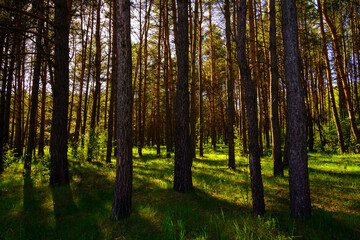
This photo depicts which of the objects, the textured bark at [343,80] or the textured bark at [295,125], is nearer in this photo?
the textured bark at [295,125]

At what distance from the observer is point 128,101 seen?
13.5ft

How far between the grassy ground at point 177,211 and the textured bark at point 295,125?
1.15 ft

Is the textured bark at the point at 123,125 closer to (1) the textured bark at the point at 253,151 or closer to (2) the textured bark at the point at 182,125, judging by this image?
(2) the textured bark at the point at 182,125

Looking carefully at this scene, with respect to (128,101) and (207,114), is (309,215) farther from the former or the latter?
(207,114)

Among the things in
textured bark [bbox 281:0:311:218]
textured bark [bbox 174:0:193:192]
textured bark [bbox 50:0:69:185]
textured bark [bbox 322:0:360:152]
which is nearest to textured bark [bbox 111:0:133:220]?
textured bark [bbox 174:0:193:192]

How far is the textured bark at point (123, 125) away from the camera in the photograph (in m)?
4.04

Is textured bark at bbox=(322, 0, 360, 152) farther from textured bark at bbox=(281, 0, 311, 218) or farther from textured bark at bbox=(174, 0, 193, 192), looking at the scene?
textured bark at bbox=(174, 0, 193, 192)

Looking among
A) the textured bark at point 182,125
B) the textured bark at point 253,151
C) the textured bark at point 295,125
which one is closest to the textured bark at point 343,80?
the textured bark at point 295,125

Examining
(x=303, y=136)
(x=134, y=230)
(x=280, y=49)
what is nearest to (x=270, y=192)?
(x=303, y=136)

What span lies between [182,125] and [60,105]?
440cm

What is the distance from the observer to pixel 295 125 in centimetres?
386

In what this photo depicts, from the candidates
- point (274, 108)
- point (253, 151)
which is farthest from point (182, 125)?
Result: point (274, 108)

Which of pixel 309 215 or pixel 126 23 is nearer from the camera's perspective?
pixel 309 215

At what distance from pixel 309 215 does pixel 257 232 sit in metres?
1.38
